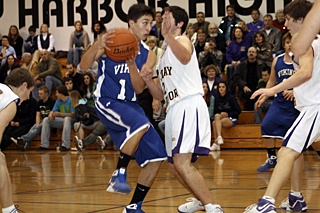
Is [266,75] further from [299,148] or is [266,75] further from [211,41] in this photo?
[299,148]

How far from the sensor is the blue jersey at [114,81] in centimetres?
541

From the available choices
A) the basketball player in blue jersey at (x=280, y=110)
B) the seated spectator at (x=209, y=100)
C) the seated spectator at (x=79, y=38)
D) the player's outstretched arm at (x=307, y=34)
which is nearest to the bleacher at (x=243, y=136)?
the seated spectator at (x=209, y=100)

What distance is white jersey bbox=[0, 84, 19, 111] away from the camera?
15.6 feet

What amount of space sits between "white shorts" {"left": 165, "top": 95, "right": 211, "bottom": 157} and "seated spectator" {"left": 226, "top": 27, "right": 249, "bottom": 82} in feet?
31.1

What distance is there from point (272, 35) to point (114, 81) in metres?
9.66

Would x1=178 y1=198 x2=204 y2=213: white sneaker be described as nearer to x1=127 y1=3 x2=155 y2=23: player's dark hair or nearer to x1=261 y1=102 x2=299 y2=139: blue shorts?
x1=127 y1=3 x2=155 y2=23: player's dark hair

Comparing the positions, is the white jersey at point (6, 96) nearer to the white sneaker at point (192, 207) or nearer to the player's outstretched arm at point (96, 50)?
the player's outstretched arm at point (96, 50)

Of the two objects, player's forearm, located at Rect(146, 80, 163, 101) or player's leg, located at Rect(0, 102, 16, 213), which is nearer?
player's leg, located at Rect(0, 102, 16, 213)

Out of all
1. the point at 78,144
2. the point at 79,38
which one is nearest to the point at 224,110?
the point at 78,144

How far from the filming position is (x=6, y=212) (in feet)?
15.8

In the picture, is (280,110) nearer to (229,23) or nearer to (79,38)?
(229,23)

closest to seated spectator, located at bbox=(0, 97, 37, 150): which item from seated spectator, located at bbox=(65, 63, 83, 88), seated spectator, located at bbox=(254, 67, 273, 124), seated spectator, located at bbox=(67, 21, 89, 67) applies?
seated spectator, located at bbox=(65, 63, 83, 88)

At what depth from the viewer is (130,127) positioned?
523cm

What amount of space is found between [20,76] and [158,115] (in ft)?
26.5
